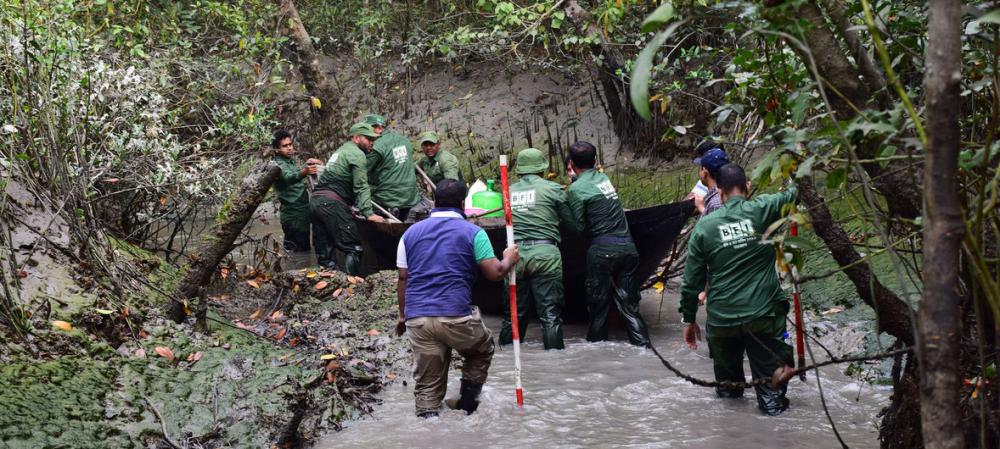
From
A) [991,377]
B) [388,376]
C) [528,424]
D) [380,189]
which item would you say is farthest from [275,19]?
[991,377]

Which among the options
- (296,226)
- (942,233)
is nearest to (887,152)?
(942,233)

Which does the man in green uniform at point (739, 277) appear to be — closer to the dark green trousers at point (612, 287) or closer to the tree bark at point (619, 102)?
the dark green trousers at point (612, 287)

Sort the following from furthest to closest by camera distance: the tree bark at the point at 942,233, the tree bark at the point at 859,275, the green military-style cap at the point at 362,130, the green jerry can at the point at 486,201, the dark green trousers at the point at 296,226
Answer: the dark green trousers at the point at 296,226
the green military-style cap at the point at 362,130
the green jerry can at the point at 486,201
the tree bark at the point at 859,275
the tree bark at the point at 942,233

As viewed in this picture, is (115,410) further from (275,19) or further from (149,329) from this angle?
(275,19)

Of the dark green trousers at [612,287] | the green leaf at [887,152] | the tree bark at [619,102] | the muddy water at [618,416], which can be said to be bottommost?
the muddy water at [618,416]

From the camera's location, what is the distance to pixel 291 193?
12.4 meters

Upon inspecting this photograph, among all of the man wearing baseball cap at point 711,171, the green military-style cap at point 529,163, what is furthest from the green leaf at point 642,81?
the green military-style cap at point 529,163

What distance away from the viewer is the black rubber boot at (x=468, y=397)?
6.55 meters

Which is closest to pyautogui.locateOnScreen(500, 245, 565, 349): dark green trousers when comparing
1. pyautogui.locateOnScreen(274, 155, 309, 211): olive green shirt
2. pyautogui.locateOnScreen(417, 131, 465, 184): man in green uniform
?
pyautogui.locateOnScreen(417, 131, 465, 184): man in green uniform

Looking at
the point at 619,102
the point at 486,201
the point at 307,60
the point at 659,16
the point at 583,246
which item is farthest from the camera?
the point at 307,60

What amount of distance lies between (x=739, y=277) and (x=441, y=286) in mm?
1922

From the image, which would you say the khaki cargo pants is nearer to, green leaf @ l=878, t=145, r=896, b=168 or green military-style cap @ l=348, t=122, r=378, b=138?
green leaf @ l=878, t=145, r=896, b=168

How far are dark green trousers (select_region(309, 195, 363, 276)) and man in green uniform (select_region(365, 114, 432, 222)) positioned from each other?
0.59 metres

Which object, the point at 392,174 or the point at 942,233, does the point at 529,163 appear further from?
the point at 942,233
